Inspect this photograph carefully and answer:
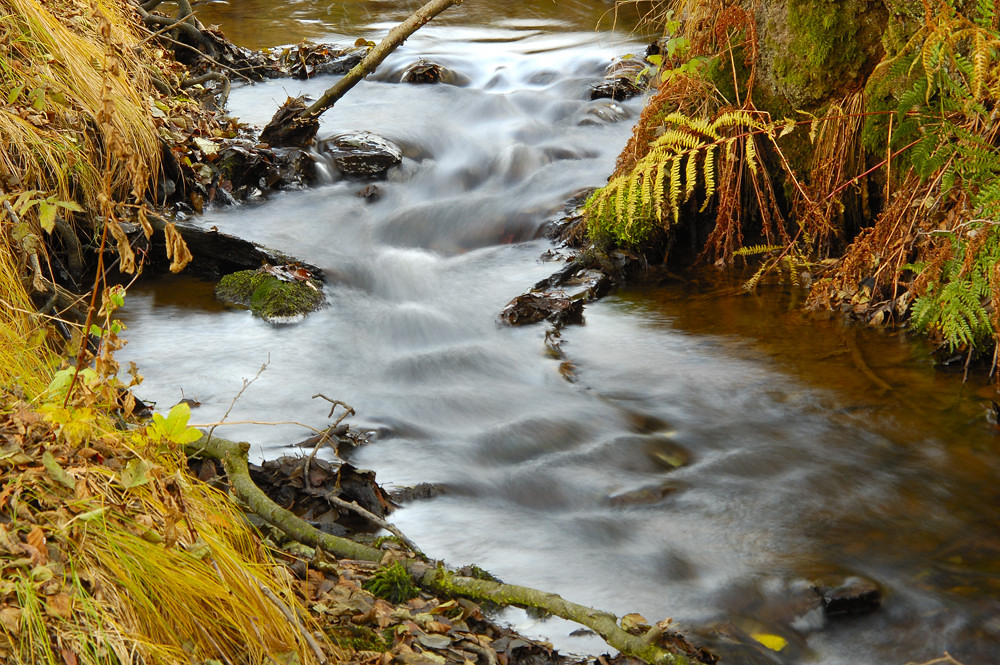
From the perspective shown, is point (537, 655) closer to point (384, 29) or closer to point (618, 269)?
point (618, 269)

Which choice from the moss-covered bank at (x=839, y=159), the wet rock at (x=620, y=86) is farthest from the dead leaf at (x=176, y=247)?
the wet rock at (x=620, y=86)

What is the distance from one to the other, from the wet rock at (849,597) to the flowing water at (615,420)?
0.05 m

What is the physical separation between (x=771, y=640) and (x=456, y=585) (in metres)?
1.26

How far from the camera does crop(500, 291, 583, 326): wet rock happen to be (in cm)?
602

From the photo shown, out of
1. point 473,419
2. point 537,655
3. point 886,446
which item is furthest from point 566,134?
point 537,655

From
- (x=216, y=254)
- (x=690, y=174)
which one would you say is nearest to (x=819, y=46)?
(x=690, y=174)

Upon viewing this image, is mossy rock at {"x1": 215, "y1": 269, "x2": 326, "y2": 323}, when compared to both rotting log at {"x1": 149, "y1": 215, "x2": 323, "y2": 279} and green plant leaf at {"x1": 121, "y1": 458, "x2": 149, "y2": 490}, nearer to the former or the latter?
rotting log at {"x1": 149, "y1": 215, "x2": 323, "y2": 279}

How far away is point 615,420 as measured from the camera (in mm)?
4871

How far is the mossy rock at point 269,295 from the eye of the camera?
20.2 ft

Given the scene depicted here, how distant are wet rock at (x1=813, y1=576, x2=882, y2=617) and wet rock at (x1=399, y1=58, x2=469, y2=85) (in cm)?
916

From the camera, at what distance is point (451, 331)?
620 cm

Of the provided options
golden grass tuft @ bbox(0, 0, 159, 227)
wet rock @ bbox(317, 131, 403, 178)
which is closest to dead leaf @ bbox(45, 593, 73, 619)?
golden grass tuft @ bbox(0, 0, 159, 227)

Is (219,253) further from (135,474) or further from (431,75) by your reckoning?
(431,75)

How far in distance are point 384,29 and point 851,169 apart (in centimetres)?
985
